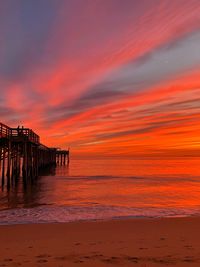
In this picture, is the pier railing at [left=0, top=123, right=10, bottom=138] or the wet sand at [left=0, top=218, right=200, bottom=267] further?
the pier railing at [left=0, top=123, right=10, bottom=138]

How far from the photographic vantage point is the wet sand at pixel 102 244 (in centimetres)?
663

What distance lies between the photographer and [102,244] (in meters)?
8.23

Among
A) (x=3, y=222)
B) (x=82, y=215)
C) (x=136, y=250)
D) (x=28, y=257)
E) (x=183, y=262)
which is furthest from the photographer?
(x=82, y=215)

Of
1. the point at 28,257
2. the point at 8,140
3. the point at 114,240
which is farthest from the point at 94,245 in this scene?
the point at 8,140

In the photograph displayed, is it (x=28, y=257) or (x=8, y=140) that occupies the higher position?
(x=8, y=140)

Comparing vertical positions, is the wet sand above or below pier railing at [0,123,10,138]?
below

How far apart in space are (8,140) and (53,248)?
19.9m

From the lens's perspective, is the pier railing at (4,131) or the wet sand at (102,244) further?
the pier railing at (4,131)

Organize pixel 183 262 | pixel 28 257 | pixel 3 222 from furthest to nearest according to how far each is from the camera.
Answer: pixel 3 222
pixel 28 257
pixel 183 262

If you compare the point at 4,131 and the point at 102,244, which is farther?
the point at 4,131

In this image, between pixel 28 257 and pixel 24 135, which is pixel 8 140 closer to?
pixel 24 135

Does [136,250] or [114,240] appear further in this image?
[114,240]

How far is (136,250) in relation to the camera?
748 cm

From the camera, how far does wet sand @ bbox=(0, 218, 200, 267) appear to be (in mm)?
6629
